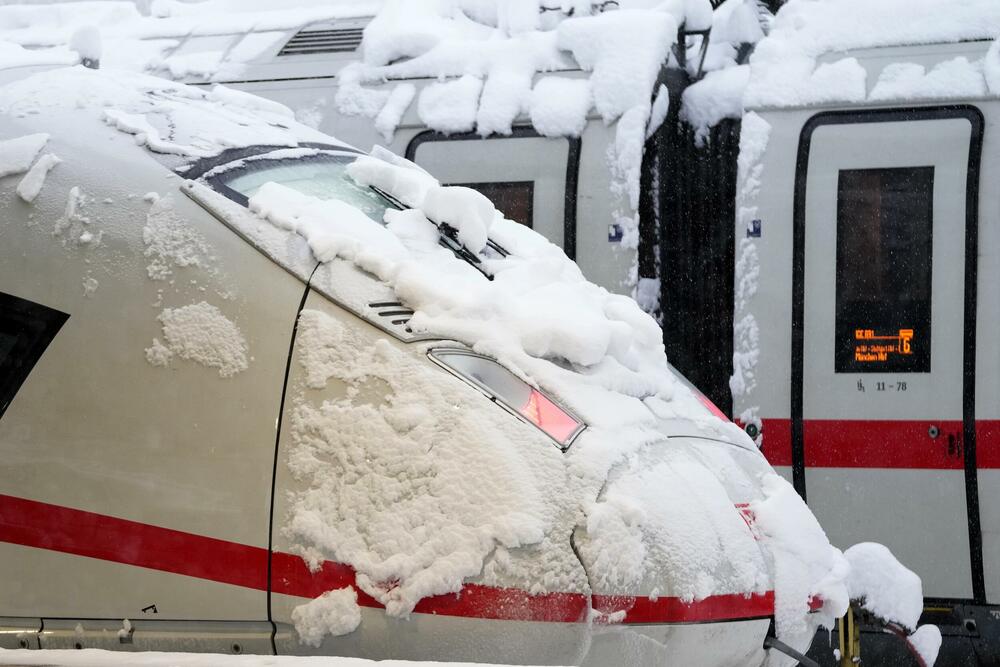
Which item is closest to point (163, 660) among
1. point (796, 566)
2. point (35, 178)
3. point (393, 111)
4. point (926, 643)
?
point (35, 178)

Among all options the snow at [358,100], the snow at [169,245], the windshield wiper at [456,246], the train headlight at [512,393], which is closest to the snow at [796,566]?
the train headlight at [512,393]

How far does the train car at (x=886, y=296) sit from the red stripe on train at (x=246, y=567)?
2760 mm

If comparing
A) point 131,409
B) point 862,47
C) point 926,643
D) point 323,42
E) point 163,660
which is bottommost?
point 926,643

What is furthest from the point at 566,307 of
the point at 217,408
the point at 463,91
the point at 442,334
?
the point at 463,91

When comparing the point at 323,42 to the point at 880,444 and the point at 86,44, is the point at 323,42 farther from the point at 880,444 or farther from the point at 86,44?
the point at 880,444

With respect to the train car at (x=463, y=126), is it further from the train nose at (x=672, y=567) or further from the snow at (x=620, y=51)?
the train nose at (x=672, y=567)

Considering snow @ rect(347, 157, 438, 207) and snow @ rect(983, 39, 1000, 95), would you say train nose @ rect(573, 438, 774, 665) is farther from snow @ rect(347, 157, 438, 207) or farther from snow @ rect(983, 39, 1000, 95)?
snow @ rect(983, 39, 1000, 95)

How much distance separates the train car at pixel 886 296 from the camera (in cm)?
549

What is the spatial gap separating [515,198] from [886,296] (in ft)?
6.10

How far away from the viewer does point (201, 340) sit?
3.04 meters

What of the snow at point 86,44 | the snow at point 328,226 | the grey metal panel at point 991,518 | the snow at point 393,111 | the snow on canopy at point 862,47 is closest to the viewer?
the snow at point 328,226

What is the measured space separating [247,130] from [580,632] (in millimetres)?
1879

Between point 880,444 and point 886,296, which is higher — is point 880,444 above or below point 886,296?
below

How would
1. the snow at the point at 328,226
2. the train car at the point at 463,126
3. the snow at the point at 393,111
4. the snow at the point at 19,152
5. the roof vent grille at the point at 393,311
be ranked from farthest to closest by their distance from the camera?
the snow at the point at 393,111
the train car at the point at 463,126
the snow at the point at 19,152
the snow at the point at 328,226
the roof vent grille at the point at 393,311
